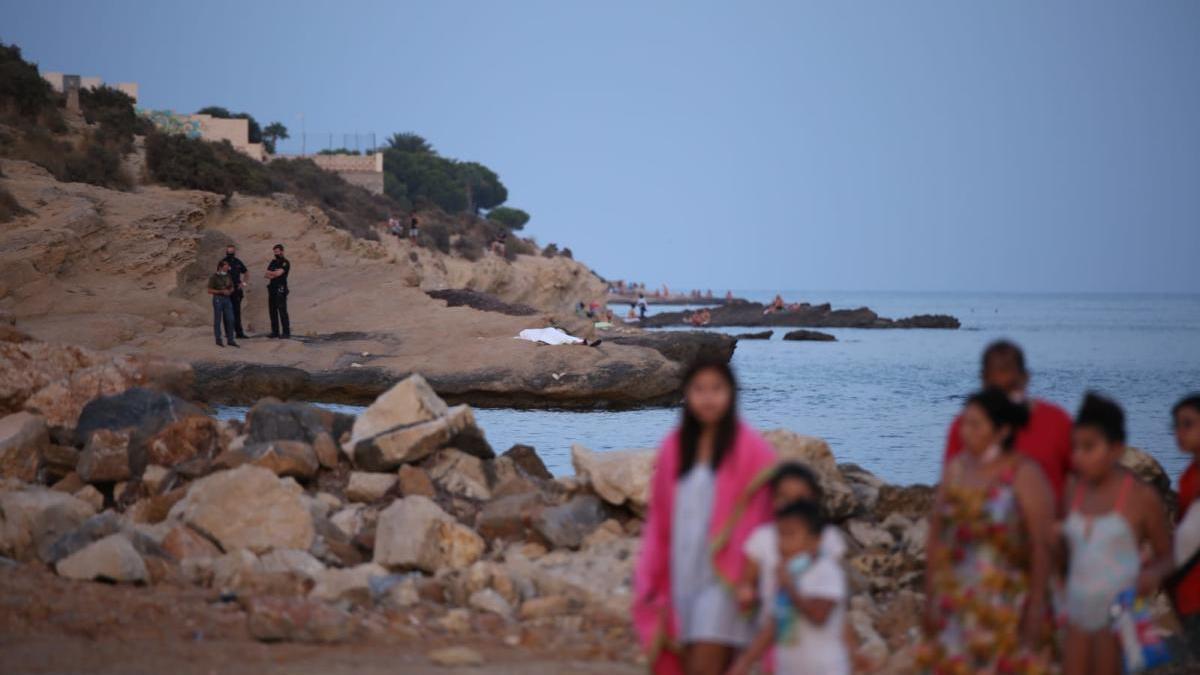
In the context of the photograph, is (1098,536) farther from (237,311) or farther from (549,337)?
(237,311)

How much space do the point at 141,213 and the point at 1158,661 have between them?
26.5 metres

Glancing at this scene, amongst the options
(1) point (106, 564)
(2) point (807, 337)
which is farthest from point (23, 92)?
(2) point (807, 337)

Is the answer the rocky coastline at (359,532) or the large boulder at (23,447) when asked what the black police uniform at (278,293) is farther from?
the large boulder at (23,447)

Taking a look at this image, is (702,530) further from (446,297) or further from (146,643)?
(446,297)

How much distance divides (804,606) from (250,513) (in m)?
5.53

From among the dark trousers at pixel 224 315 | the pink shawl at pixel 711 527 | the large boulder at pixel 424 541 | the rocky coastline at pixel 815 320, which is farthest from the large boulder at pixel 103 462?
the rocky coastline at pixel 815 320

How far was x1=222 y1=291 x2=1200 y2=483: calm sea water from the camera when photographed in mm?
20344

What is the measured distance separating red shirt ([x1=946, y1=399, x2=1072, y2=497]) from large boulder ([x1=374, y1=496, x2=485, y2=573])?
13.9 ft

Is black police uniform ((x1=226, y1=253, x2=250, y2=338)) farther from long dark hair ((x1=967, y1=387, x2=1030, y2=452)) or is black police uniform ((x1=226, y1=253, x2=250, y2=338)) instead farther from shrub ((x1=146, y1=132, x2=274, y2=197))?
long dark hair ((x1=967, y1=387, x2=1030, y2=452))

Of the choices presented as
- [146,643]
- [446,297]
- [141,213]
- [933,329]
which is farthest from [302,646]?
[933,329]

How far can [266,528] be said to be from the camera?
28.6ft

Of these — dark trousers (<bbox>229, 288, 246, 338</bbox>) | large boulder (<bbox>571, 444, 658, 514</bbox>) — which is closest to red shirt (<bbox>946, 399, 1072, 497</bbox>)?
large boulder (<bbox>571, 444, 658, 514</bbox>)

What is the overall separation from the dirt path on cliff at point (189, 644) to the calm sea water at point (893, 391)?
343 inches

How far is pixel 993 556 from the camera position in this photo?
467cm
